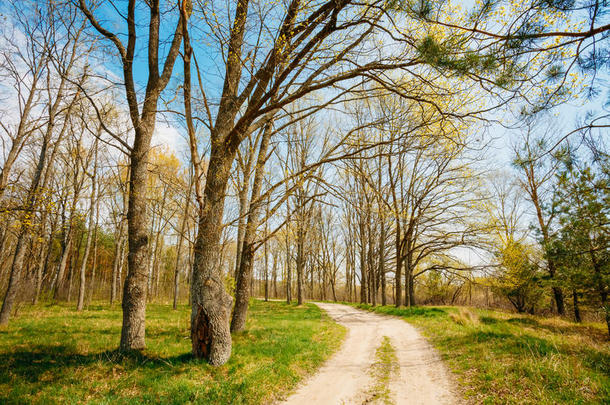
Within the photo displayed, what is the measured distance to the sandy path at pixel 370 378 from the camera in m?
3.98

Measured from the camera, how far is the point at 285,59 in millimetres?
4113

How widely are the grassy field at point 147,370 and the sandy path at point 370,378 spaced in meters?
0.37

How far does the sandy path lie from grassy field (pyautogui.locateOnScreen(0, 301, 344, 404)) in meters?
0.37

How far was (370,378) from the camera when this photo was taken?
4773mm

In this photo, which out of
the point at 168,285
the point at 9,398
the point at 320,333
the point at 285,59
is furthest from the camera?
the point at 168,285

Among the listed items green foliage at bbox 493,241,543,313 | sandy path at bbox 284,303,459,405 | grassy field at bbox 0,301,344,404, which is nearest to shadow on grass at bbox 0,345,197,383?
grassy field at bbox 0,301,344,404

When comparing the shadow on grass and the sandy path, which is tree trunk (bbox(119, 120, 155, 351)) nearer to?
the shadow on grass

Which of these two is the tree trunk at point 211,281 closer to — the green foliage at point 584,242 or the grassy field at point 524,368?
the grassy field at point 524,368

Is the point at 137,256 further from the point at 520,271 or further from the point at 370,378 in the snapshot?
the point at 520,271

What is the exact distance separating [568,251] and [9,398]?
13473 millimetres

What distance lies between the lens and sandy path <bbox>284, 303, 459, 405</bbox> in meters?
3.98

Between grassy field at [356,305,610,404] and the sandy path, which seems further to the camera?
the sandy path

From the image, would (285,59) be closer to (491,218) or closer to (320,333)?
(320,333)

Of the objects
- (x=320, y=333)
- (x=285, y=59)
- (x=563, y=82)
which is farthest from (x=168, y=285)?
(x=563, y=82)
